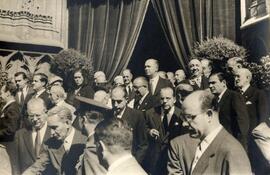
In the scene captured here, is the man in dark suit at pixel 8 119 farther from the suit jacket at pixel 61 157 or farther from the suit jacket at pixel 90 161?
the suit jacket at pixel 90 161

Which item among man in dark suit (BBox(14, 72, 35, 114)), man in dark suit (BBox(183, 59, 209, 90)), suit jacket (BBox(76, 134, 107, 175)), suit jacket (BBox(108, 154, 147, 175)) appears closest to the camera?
suit jacket (BBox(108, 154, 147, 175))

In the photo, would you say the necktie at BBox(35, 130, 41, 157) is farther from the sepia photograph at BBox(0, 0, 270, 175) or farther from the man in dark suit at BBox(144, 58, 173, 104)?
the man in dark suit at BBox(144, 58, 173, 104)

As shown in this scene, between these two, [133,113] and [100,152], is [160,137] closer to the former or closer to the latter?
[133,113]

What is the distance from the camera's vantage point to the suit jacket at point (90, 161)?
344cm

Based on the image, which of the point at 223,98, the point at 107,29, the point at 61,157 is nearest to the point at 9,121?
the point at 61,157

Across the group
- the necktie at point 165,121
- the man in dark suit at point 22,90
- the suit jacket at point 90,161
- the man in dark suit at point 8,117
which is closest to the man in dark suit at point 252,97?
the necktie at point 165,121

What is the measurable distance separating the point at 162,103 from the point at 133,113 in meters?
0.31

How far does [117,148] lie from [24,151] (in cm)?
186

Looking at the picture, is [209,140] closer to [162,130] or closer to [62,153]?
[62,153]

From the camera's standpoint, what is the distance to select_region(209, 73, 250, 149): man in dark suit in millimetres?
4227

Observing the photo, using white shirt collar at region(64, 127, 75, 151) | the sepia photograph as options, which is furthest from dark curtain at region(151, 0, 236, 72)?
white shirt collar at region(64, 127, 75, 151)

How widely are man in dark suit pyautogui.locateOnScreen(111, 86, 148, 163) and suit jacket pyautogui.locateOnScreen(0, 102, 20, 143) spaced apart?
3.28 feet

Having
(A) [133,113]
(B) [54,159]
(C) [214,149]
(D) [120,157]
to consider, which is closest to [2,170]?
(B) [54,159]

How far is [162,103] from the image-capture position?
14.9 ft
